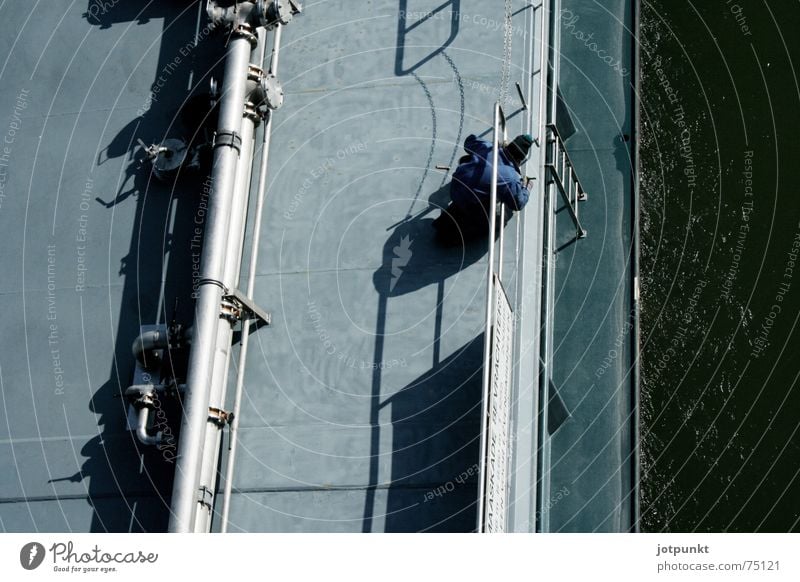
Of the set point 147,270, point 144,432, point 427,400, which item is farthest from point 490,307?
point 147,270

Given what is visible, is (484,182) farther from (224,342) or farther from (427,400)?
(224,342)

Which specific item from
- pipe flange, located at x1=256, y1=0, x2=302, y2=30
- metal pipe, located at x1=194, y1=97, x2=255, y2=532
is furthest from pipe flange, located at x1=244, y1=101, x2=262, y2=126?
pipe flange, located at x1=256, y1=0, x2=302, y2=30

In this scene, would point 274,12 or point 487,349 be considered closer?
point 487,349

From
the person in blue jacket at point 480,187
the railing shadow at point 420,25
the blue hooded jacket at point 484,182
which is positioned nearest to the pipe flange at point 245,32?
the railing shadow at point 420,25

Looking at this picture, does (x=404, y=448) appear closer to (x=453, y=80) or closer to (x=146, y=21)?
(x=453, y=80)

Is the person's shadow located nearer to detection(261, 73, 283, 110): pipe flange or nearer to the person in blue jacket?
the person in blue jacket
